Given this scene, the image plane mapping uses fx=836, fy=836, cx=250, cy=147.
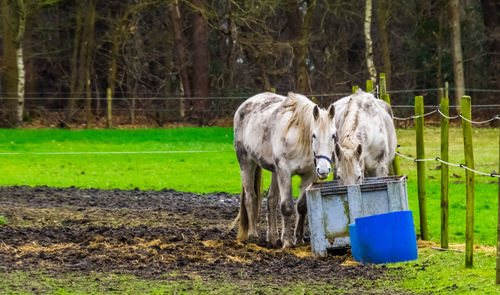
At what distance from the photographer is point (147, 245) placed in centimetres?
920

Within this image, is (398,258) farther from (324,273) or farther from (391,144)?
(391,144)

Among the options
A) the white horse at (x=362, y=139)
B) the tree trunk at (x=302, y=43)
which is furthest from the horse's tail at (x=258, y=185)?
the tree trunk at (x=302, y=43)

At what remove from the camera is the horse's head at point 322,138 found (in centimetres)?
859

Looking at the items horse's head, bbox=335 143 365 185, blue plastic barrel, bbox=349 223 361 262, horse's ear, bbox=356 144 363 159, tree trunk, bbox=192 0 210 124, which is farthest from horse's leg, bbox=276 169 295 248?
tree trunk, bbox=192 0 210 124

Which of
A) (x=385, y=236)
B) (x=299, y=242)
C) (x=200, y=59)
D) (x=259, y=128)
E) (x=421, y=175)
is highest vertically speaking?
(x=200, y=59)

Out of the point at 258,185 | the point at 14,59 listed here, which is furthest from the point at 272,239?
the point at 14,59

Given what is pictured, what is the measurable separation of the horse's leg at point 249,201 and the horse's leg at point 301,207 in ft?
2.26

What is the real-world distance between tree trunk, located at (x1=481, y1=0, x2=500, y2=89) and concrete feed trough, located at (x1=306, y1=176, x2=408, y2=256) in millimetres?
25628

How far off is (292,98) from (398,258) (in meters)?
2.48

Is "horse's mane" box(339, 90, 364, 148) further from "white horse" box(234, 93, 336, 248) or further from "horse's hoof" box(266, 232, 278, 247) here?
"horse's hoof" box(266, 232, 278, 247)

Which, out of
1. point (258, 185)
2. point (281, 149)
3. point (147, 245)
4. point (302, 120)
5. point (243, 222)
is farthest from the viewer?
point (258, 185)

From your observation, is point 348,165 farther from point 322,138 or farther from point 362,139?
point 362,139

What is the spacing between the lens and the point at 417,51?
120ft

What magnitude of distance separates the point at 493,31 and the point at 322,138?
84.5 feet
